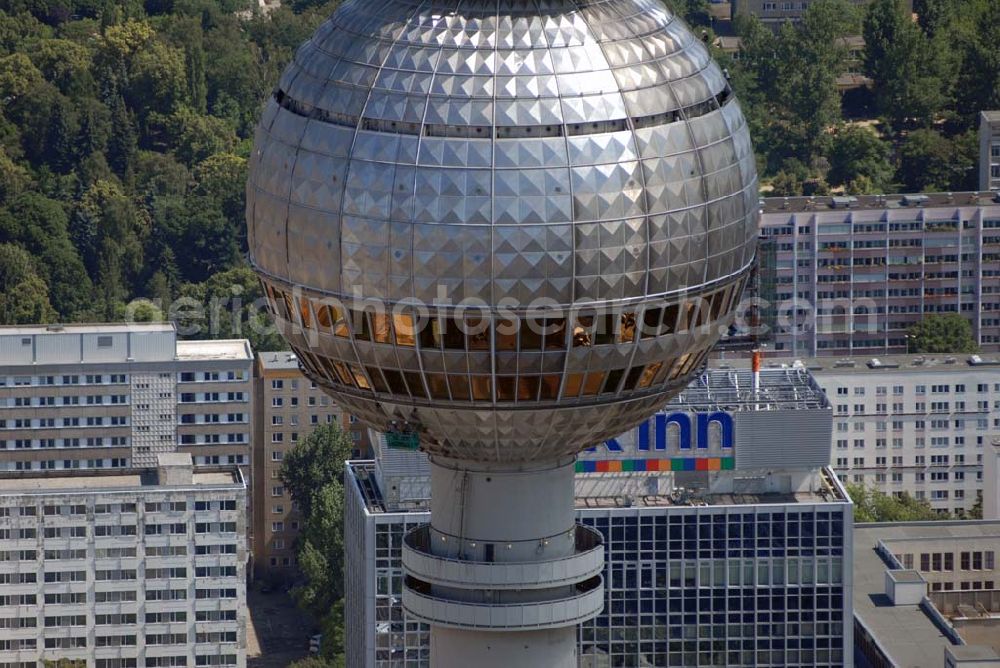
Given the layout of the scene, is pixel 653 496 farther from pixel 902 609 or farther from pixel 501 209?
pixel 501 209

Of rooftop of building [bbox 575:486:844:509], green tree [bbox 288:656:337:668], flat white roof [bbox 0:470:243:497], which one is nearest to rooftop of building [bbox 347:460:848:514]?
rooftop of building [bbox 575:486:844:509]

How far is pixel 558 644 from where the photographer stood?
75625mm

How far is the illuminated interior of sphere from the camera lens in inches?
2694

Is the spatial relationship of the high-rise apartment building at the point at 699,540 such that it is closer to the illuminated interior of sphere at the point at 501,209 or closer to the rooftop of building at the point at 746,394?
the rooftop of building at the point at 746,394

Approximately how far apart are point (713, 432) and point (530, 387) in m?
95.8

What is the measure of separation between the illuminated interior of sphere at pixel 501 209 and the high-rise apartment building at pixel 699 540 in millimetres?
87313

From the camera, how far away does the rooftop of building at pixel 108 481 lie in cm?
18162

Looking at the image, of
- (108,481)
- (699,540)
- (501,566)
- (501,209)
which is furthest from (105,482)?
(501,209)

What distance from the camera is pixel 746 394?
169 m

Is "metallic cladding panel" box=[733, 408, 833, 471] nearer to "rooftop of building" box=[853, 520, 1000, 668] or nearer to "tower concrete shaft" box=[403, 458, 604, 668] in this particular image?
"rooftop of building" box=[853, 520, 1000, 668]

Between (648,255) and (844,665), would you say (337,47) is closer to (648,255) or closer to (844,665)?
(648,255)

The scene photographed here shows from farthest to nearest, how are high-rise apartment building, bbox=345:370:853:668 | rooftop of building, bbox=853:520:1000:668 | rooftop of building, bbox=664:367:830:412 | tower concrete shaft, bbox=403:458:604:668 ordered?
rooftop of building, bbox=664:367:830:412 < rooftop of building, bbox=853:520:1000:668 < high-rise apartment building, bbox=345:370:853:668 < tower concrete shaft, bbox=403:458:604:668

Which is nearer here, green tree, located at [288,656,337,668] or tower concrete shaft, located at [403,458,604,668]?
tower concrete shaft, located at [403,458,604,668]

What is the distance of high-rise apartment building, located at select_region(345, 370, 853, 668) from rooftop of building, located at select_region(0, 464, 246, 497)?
1866 cm
